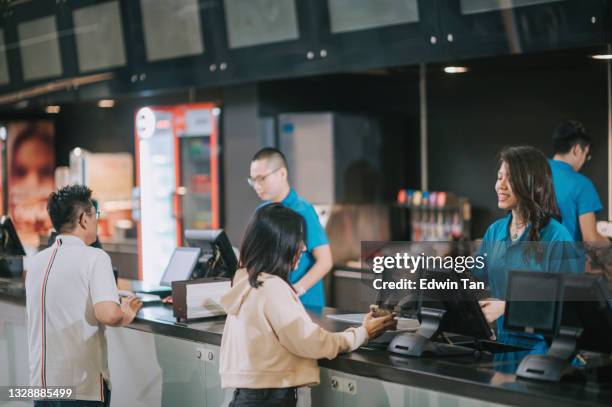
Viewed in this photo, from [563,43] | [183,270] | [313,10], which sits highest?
[313,10]

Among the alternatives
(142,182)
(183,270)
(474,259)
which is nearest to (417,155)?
(142,182)

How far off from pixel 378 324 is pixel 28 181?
25.7 feet

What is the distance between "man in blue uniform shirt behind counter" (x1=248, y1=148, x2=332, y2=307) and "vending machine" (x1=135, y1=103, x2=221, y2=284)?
336 cm

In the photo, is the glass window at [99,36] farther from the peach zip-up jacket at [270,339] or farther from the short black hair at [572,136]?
the peach zip-up jacket at [270,339]

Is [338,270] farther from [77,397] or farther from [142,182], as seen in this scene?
[77,397]

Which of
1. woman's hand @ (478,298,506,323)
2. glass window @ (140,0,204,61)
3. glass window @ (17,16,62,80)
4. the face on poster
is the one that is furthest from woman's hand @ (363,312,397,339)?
the face on poster

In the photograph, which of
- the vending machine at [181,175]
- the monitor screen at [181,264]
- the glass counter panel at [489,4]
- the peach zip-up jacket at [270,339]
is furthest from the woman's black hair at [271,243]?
the vending machine at [181,175]

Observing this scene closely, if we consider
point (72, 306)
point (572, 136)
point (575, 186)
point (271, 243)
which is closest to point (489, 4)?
point (572, 136)

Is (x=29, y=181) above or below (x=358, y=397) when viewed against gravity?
above

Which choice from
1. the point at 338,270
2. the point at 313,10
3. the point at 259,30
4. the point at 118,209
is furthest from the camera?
the point at 118,209

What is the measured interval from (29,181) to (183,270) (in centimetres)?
635

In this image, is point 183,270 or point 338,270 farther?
point 338,270

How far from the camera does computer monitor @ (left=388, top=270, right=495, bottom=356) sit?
105 inches

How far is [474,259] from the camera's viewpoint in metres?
2.79
